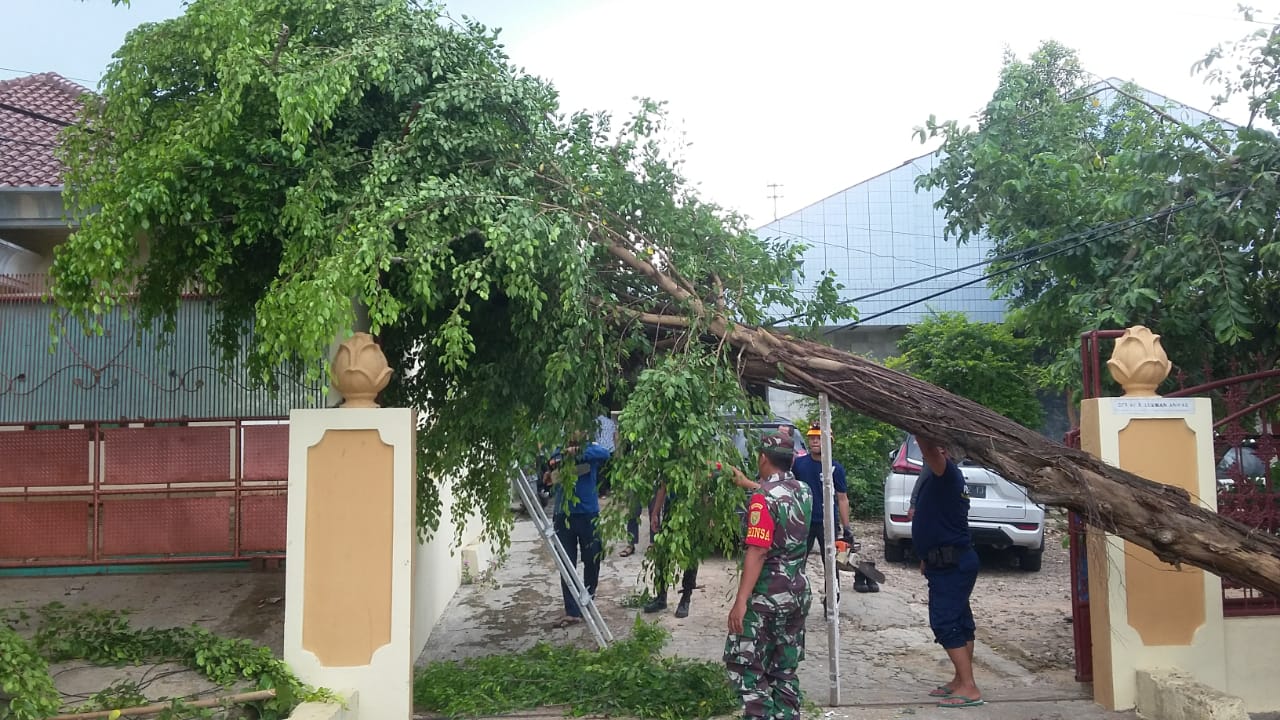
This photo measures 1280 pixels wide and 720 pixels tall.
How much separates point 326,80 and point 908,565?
884cm

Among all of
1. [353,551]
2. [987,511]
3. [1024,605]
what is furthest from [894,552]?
[353,551]

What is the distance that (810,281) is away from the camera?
61.8 feet

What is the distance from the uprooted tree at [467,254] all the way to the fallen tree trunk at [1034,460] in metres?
0.01

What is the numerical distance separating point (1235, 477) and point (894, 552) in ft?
18.8

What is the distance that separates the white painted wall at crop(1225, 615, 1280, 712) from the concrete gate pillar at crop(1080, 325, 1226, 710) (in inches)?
4.8

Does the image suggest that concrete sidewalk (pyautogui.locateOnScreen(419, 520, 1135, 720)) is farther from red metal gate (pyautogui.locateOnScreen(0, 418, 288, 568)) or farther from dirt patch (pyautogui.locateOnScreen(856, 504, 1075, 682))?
red metal gate (pyautogui.locateOnScreen(0, 418, 288, 568))

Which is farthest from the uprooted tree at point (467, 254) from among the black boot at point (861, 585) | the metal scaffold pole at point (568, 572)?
the black boot at point (861, 585)

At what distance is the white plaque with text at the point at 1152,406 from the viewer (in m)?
5.47

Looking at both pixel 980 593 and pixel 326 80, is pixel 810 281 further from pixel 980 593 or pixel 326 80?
pixel 326 80

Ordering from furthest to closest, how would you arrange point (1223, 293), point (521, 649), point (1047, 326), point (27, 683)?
point (1047, 326) → point (521, 649) → point (1223, 293) → point (27, 683)

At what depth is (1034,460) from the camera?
522cm

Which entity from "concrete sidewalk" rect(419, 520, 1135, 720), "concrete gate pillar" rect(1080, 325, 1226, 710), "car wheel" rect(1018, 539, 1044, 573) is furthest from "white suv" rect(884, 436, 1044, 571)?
"concrete gate pillar" rect(1080, 325, 1226, 710)

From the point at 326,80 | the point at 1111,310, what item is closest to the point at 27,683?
the point at 326,80

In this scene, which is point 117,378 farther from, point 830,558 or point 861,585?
point 861,585
